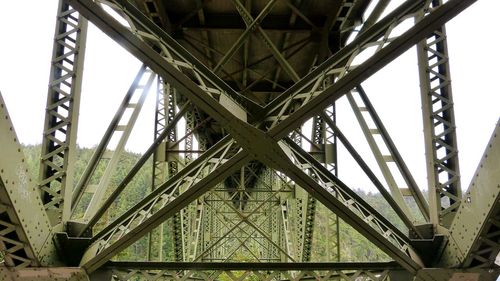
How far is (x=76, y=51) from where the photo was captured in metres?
4.99

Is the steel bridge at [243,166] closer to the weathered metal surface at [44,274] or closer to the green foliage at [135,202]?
the weathered metal surface at [44,274]

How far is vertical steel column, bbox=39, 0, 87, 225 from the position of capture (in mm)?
4746

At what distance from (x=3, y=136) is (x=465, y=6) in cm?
370

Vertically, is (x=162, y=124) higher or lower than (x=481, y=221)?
higher

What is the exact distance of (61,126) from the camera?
480 cm

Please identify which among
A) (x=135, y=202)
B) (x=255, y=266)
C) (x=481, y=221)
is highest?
(x=135, y=202)

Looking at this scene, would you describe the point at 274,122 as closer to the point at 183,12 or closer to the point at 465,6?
the point at 465,6

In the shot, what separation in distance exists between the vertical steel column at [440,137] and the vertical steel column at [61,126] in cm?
389

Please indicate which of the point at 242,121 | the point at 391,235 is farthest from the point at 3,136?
the point at 391,235

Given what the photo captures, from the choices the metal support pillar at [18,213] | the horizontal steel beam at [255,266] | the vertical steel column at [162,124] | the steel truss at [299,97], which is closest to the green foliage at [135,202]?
the vertical steel column at [162,124]

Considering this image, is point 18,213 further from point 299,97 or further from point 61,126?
point 299,97

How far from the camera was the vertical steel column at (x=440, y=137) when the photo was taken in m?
5.04

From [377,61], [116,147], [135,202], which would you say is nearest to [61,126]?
[116,147]

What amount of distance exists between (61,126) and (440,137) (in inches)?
163
